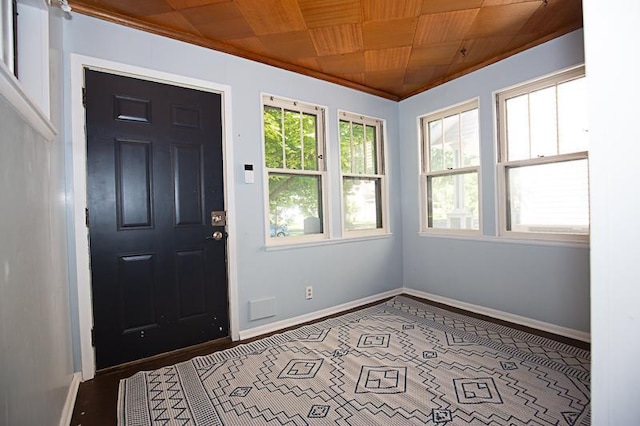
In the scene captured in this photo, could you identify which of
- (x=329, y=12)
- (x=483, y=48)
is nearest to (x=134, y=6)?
(x=329, y=12)

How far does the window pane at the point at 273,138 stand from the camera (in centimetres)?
289

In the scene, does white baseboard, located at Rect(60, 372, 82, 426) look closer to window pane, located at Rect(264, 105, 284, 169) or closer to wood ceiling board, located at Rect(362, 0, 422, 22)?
window pane, located at Rect(264, 105, 284, 169)

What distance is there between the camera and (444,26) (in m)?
2.40

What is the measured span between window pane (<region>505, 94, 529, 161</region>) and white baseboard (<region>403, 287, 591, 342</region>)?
1.49 meters

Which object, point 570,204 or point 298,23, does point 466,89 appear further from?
point 298,23

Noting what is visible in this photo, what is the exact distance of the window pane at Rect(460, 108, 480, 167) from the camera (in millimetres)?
3150

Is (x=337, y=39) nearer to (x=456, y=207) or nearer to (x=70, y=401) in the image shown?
(x=456, y=207)

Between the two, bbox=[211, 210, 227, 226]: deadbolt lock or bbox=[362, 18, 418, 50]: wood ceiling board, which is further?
bbox=[211, 210, 227, 226]: deadbolt lock

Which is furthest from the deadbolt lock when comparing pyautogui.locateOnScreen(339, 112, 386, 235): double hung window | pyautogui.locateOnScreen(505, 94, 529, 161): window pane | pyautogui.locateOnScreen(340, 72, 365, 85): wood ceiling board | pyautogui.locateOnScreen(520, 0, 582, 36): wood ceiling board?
pyautogui.locateOnScreen(520, 0, 582, 36): wood ceiling board

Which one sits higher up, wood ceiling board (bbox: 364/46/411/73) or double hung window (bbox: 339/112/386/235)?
wood ceiling board (bbox: 364/46/411/73)

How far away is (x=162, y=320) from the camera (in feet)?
7.64

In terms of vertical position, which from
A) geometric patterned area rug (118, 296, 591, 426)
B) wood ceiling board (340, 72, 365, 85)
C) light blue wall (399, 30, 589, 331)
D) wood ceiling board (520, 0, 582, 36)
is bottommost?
geometric patterned area rug (118, 296, 591, 426)

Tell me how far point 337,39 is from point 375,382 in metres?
2.61

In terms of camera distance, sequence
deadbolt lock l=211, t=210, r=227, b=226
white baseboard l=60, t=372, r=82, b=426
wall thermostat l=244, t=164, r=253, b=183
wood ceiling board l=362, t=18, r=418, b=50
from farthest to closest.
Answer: wall thermostat l=244, t=164, r=253, b=183 < deadbolt lock l=211, t=210, r=227, b=226 < wood ceiling board l=362, t=18, r=418, b=50 < white baseboard l=60, t=372, r=82, b=426
